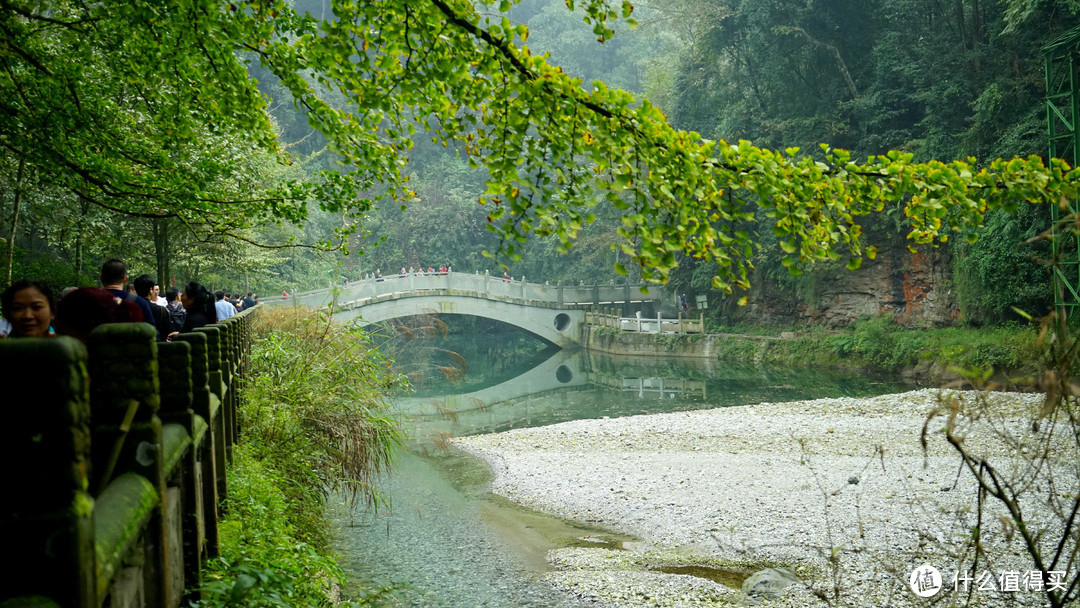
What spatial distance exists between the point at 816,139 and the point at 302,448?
67.9ft

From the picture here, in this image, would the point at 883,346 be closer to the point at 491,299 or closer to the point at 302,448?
the point at 491,299

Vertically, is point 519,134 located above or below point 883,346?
above

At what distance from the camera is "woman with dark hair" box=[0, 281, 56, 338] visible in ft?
9.05

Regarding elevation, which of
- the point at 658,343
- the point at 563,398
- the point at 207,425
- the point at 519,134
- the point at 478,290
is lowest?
the point at 563,398

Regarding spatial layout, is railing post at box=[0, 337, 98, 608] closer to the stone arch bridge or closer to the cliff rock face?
the cliff rock face

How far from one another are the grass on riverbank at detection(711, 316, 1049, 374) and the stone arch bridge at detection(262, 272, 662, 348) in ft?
15.0

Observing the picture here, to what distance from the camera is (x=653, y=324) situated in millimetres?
28422

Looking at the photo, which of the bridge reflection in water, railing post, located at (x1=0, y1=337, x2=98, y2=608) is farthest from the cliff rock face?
railing post, located at (x1=0, y1=337, x2=98, y2=608)

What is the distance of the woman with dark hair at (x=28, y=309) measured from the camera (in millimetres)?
2758

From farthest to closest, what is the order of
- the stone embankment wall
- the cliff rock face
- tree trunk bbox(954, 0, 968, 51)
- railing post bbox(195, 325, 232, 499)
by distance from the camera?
1. the stone embankment wall
2. the cliff rock face
3. tree trunk bbox(954, 0, 968, 51)
4. railing post bbox(195, 325, 232, 499)

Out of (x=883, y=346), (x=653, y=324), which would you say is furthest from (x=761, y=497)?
(x=653, y=324)

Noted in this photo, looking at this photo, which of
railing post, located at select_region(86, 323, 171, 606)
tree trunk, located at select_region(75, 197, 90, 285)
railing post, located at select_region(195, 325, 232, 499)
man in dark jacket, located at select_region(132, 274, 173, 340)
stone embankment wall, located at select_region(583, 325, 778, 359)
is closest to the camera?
railing post, located at select_region(86, 323, 171, 606)

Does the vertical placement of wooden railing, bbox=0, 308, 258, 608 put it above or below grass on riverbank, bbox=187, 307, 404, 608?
above

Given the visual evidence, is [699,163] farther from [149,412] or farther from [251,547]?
[251,547]
